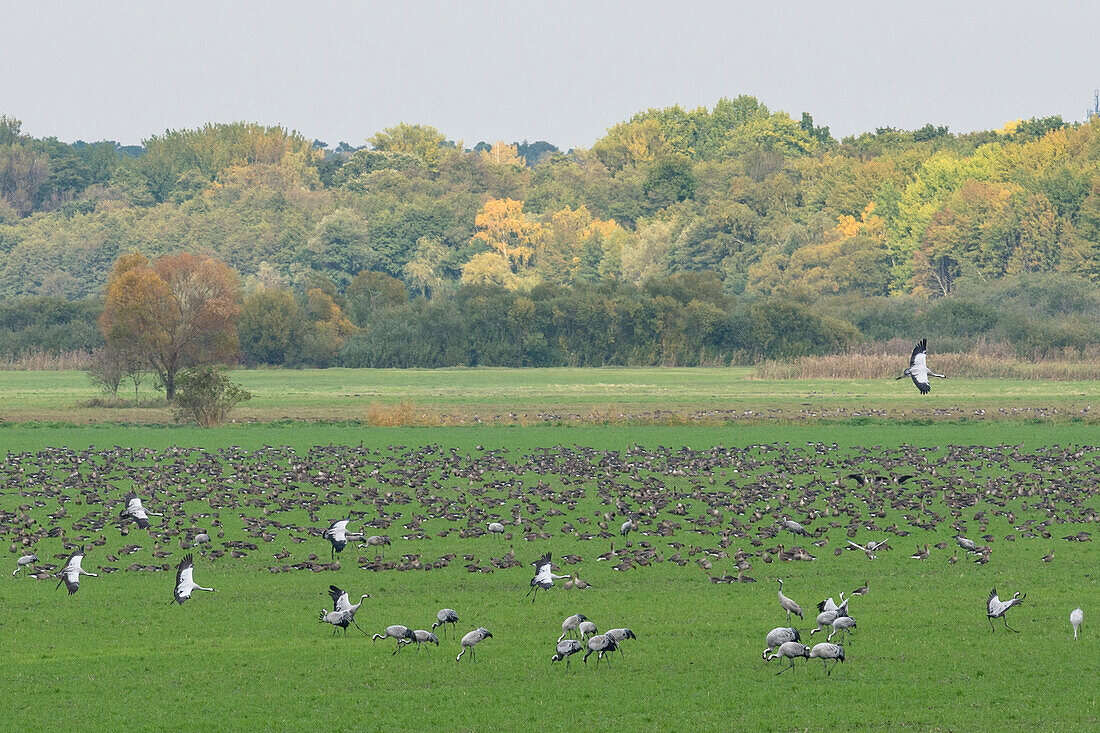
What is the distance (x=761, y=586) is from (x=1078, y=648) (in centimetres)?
457

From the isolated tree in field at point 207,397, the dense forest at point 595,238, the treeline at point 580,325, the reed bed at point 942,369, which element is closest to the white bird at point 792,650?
the isolated tree in field at point 207,397

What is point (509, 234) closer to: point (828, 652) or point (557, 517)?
point (557, 517)

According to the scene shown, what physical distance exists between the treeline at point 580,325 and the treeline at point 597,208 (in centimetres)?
432

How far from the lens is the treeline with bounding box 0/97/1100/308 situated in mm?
122562

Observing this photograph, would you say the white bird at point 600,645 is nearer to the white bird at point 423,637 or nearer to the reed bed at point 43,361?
the white bird at point 423,637

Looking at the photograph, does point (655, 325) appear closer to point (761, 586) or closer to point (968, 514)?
point (968, 514)

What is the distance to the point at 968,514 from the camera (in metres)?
23.8

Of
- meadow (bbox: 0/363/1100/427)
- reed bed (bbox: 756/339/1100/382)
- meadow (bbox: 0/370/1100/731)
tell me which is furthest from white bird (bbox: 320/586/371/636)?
reed bed (bbox: 756/339/1100/382)

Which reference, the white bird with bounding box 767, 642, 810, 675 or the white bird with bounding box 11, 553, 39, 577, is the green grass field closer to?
the white bird with bounding box 11, 553, 39, 577

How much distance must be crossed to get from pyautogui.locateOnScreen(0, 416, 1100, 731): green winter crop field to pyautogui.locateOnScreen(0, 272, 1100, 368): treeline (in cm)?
6729

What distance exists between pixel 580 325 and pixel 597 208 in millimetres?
58378

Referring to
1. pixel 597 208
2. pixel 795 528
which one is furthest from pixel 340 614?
pixel 597 208

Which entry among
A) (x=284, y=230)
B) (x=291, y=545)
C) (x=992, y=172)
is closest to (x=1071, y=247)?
(x=992, y=172)

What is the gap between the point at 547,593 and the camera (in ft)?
55.6
